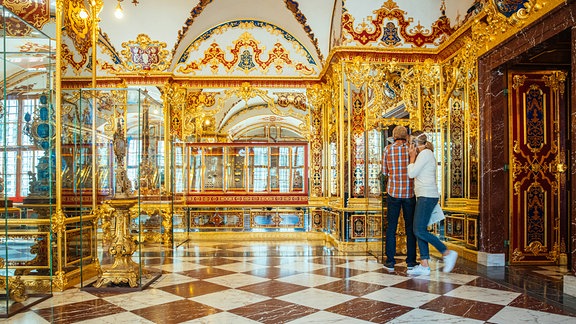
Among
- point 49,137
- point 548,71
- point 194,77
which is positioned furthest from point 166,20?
point 548,71

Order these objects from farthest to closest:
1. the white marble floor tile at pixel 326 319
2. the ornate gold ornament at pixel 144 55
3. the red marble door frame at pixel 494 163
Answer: the ornate gold ornament at pixel 144 55 < the red marble door frame at pixel 494 163 < the white marble floor tile at pixel 326 319

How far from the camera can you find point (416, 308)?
396 cm

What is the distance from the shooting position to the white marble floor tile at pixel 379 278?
16.6 ft

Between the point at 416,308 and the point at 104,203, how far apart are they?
3479 millimetres

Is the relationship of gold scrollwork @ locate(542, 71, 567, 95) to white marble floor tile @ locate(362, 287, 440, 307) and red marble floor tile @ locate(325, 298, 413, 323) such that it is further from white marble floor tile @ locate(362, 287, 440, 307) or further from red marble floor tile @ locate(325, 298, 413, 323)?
red marble floor tile @ locate(325, 298, 413, 323)

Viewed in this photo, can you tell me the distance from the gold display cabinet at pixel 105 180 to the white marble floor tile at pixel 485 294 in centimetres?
292

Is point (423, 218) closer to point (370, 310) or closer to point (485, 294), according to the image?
point (485, 294)

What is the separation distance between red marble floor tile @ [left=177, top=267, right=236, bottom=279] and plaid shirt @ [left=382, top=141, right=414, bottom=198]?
2.04 m

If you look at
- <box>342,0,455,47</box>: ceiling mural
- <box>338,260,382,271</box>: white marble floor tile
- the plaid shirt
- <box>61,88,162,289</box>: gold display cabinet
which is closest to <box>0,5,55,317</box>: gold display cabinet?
<box>61,88,162,289</box>: gold display cabinet

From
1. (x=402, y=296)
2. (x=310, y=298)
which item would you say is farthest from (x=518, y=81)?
(x=310, y=298)

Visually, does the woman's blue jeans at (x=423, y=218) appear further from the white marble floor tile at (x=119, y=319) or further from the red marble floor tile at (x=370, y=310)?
the white marble floor tile at (x=119, y=319)

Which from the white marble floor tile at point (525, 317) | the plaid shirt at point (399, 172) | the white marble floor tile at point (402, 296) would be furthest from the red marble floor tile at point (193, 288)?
the white marble floor tile at point (525, 317)

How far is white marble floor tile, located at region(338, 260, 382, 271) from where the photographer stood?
5.95 meters

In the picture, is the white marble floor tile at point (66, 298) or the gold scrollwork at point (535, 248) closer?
the white marble floor tile at point (66, 298)
